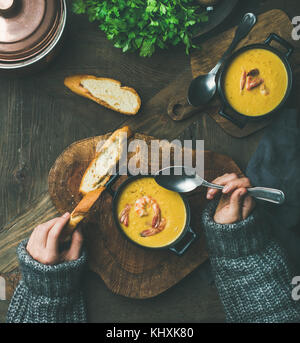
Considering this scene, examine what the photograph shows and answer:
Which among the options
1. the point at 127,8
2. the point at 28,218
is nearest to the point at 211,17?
the point at 127,8

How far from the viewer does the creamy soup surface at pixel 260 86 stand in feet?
4.90

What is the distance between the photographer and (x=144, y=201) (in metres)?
1.49

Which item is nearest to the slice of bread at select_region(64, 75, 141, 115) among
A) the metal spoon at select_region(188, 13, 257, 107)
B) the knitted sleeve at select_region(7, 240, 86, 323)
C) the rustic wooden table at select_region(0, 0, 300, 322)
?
the rustic wooden table at select_region(0, 0, 300, 322)

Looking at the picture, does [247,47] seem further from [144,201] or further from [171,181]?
[144,201]

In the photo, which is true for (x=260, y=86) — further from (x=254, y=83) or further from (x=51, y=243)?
(x=51, y=243)

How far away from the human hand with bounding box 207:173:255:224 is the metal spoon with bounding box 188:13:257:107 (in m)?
0.39

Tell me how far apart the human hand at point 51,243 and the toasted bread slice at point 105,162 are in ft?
0.59

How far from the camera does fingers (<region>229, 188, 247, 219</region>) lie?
150cm

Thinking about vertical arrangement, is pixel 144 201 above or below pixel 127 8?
below

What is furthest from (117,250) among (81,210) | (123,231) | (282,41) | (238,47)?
(282,41)

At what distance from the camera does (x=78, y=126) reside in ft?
5.25

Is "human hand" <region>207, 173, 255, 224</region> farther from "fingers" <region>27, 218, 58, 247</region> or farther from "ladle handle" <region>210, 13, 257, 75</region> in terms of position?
"fingers" <region>27, 218, 58, 247</region>

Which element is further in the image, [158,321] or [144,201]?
[158,321]
